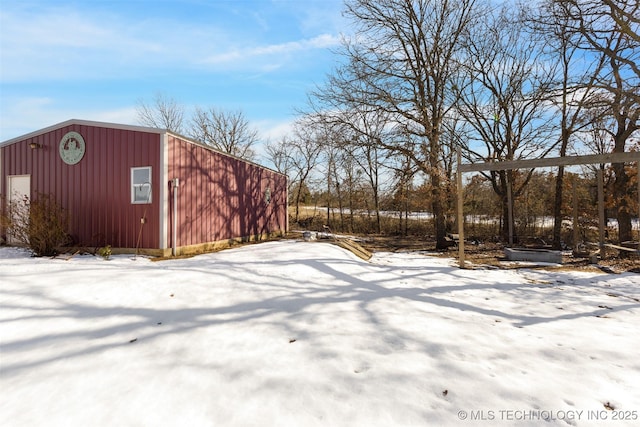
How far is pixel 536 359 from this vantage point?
8.03ft

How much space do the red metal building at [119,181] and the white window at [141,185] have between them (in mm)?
24

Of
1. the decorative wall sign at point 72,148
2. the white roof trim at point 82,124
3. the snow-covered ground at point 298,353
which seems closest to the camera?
the snow-covered ground at point 298,353

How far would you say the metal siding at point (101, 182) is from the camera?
777cm

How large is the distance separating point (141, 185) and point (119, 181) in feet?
2.21

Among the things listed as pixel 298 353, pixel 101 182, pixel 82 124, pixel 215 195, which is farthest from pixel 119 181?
pixel 298 353

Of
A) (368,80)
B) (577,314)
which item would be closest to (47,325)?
(577,314)

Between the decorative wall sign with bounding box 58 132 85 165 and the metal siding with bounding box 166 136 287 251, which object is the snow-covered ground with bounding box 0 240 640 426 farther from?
the decorative wall sign with bounding box 58 132 85 165

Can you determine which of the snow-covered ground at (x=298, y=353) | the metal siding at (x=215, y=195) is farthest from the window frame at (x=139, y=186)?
the snow-covered ground at (x=298, y=353)

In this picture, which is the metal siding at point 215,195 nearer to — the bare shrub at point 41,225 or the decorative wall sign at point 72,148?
the bare shrub at point 41,225

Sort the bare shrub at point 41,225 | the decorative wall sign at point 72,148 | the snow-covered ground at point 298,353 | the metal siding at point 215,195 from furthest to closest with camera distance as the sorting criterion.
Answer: the metal siding at point 215,195, the decorative wall sign at point 72,148, the bare shrub at point 41,225, the snow-covered ground at point 298,353

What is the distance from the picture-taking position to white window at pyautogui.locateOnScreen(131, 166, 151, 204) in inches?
306

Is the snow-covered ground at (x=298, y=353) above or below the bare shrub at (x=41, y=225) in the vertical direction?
below

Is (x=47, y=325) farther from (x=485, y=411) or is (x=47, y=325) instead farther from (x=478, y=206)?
(x=478, y=206)

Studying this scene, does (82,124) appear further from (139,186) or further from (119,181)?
(139,186)
